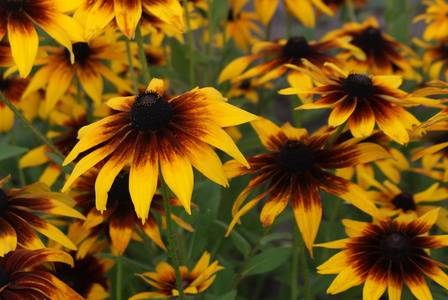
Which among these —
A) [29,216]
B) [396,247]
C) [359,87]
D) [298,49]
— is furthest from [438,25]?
[29,216]

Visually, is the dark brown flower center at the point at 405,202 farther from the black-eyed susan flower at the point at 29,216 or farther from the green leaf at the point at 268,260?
the black-eyed susan flower at the point at 29,216

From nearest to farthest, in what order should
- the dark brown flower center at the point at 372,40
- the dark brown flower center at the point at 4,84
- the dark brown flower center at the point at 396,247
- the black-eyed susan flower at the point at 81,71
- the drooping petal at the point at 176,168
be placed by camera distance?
the drooping petal at the point at 176,168
the dark brown flower center at the point at 396,247
the black-eyed susan flower at the point at 81,71
the dark brown flower center at the point at 4,84
the dark brown flower center at the point at 372,40

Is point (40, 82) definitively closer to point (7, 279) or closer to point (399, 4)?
point (7, 279)

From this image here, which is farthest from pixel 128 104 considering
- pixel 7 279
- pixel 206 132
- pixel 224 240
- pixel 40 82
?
pixel 224 240

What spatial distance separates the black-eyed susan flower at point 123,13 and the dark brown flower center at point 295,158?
25 cm

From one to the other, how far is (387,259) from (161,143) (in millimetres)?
369

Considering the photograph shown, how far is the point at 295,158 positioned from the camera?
930mm

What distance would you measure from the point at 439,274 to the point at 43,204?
60 cm

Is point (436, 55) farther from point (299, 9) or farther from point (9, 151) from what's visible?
point (9, 151)

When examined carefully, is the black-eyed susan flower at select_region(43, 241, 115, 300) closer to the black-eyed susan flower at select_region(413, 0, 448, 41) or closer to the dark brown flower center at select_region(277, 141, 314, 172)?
the dark brown flower center at select_region(277, 141, 314, 172)

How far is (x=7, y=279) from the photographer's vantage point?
78cm

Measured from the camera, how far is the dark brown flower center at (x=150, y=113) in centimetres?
79

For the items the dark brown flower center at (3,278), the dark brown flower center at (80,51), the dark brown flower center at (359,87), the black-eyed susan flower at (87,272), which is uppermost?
the dark brown flower center at (80,51)

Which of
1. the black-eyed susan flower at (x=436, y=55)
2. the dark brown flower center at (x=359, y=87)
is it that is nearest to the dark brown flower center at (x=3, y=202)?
the dark brown flower center at (x=359, y=87)
